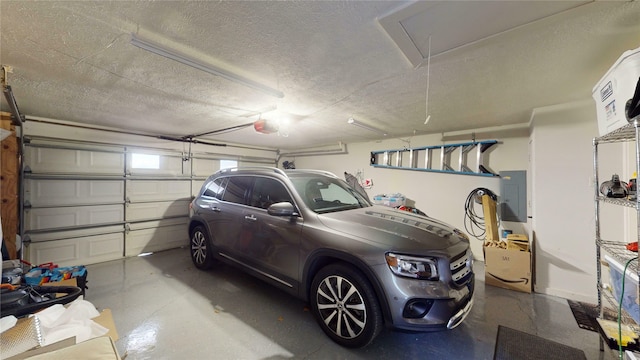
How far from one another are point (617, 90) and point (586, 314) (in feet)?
8.57

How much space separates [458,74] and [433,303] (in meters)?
2.00

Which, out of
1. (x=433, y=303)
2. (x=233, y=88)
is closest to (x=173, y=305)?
(x=233, y=88)

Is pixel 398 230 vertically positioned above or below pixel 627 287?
above

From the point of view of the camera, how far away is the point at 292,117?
3.62m

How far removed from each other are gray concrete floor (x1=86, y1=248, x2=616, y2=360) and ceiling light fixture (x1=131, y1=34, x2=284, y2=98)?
2424 mm

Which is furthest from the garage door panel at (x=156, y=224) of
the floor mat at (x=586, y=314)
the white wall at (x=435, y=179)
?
the floor mat at (x=586, y=314)

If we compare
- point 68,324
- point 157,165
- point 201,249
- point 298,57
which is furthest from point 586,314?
point 157,165

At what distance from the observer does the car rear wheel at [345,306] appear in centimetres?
191

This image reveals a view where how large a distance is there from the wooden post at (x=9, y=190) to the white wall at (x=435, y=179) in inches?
225

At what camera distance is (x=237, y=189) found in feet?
10.9

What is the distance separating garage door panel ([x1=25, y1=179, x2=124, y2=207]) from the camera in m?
3.72

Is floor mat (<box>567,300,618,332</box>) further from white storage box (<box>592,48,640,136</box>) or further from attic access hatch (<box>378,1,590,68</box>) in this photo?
attic access hatch (<box>378,1,590,68</box>)

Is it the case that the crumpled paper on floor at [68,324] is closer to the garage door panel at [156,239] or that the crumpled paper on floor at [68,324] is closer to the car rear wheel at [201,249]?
the car rear wheel at [201,249]

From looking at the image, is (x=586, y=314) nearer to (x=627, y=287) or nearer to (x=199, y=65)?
(x=627, y=287)
